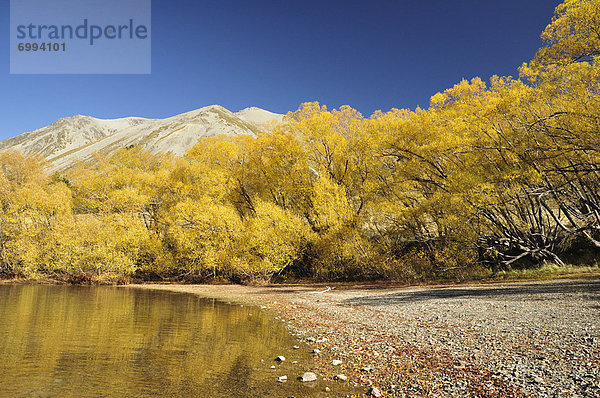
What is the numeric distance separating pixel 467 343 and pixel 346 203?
21.0 metres

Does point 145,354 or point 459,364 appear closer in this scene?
point 459,364

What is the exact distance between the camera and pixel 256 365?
7422mm

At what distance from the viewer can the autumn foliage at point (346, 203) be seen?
21828 mm

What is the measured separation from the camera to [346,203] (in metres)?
29.1

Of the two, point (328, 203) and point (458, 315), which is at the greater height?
point (328, 203)

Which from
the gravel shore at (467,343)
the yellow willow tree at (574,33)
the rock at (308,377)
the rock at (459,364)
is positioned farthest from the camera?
the yellow willow tree at (574,33)

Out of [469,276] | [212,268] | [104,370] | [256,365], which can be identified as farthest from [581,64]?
[212,268]

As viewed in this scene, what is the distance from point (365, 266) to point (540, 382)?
77.0 ft

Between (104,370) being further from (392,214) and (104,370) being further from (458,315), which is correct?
(392,214)

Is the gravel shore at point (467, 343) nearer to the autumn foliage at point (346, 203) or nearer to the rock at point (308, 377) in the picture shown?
the rock at point (308, 377)

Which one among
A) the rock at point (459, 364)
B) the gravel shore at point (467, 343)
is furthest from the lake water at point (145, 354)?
the rock at point (459, 364)

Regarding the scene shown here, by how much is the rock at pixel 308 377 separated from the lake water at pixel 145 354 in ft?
0.69

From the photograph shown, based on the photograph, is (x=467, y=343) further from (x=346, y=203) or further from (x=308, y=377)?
(x=346, y=203)

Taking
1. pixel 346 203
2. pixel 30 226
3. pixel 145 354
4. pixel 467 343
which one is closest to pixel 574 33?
pixel 467 343
